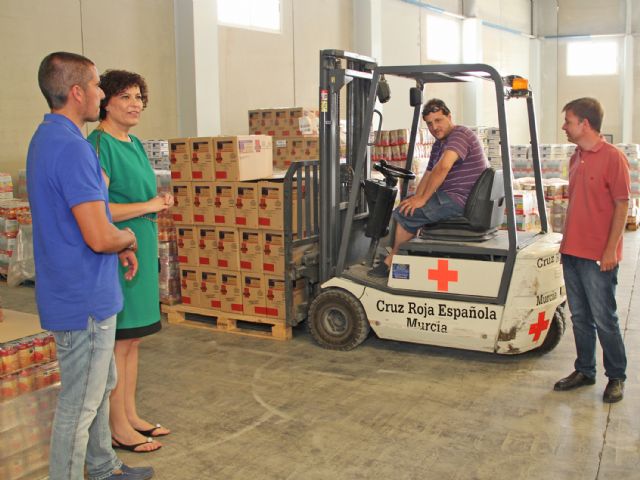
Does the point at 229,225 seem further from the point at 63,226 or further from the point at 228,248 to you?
the point at 63,226

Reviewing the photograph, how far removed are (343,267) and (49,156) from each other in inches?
136

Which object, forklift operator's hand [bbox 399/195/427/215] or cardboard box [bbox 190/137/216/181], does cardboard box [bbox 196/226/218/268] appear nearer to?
cardboard box [bbox 190/137/216/181]

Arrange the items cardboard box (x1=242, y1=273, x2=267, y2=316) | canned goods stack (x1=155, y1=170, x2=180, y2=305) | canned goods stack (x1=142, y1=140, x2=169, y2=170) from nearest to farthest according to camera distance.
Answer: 1. cardboard box (x1=242, y1=273, x2=267, y2=316)
2. canned goods stack (x1=155, y1=170, x2=180, y2=305)
3. canned goods stack (x1=142, y1=140, x2=169, y2=170)

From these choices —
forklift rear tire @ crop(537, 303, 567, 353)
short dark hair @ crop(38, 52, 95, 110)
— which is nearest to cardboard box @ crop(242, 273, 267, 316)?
forklift rear tire @ crop(537, 303, 567, 353)

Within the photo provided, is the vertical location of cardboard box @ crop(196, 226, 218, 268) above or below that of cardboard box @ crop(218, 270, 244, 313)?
above

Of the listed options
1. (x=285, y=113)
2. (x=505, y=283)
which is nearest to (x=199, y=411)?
(x=505, y=283)

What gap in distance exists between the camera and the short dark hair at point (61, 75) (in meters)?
2.71

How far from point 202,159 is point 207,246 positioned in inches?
31.1

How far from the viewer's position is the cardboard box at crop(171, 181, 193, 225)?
6.60 metres

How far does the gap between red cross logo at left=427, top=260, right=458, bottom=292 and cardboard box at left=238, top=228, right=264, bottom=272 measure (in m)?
1.60

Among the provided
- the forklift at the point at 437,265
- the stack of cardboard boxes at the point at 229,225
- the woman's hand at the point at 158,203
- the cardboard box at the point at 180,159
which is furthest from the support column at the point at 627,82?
the woman's hand at the point at 158,203

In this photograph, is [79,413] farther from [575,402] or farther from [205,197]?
[205,197]

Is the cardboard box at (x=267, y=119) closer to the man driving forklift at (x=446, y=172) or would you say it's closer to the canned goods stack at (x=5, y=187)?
the canned goods stack at (x=5, y=187)

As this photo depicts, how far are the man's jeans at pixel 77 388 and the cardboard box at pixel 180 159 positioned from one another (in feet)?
12.3
